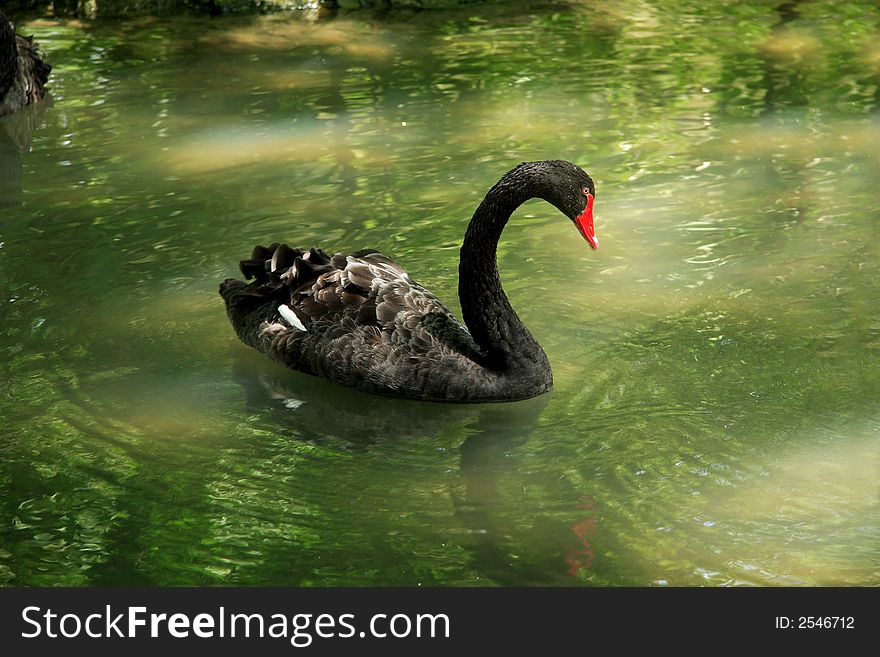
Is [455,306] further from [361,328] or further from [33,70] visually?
[33,70]

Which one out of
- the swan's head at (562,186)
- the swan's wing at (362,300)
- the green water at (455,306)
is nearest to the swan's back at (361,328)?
the swan's wing at (362,300)

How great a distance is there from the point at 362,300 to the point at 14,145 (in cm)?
415

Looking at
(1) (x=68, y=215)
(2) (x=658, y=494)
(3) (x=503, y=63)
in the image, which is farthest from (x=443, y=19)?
(2) (x=658, y=494)

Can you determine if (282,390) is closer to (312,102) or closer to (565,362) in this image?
(565,362)

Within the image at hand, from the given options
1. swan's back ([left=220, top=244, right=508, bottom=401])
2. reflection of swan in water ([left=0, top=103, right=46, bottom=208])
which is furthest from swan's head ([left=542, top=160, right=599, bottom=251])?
reflection of swan in water ([left=0, top=103, right=46, bottom=208])

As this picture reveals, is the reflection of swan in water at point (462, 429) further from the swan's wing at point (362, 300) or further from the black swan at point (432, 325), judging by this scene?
the swan's wing at point (362, 300)

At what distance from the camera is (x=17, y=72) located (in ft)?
29.5

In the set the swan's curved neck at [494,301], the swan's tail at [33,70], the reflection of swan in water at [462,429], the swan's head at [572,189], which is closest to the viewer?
the reflection of swan in water at [462,429]

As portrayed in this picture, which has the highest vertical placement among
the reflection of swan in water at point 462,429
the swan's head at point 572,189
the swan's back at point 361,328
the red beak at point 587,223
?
the swan's head at point 572,189

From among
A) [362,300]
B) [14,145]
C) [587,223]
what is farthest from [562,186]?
[14,145]

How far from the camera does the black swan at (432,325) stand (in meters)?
4.92

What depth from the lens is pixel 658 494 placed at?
4277 millimetres

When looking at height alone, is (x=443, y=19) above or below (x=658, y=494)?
above

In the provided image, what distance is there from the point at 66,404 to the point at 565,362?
6.24ft
